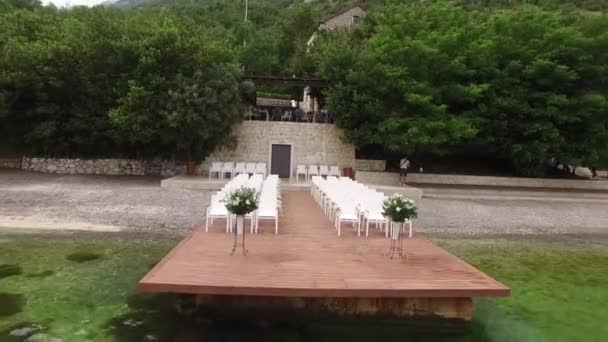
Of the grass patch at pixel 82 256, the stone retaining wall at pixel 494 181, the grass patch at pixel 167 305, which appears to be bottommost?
the grass patch at pixel 167 305

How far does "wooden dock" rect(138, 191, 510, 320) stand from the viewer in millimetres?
5828

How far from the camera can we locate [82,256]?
8797mm

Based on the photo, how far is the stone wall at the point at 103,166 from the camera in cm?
2169

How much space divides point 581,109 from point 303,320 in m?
19.7

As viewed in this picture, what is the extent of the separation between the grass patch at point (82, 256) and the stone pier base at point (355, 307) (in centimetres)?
315

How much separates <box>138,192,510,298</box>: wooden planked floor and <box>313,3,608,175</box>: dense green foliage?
12414 mm

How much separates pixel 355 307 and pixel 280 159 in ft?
54.3

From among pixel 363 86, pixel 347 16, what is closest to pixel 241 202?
pixel 363 86

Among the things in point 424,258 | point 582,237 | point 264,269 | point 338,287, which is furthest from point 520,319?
point 582,237

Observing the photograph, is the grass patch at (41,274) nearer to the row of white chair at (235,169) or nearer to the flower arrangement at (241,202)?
the flower arrangement at (241,202)

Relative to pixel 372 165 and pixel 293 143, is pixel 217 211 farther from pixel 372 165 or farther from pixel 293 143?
pixel 372 165

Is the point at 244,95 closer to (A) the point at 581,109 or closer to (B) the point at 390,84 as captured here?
(B) the point at 390,84

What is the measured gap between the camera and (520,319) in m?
6.72

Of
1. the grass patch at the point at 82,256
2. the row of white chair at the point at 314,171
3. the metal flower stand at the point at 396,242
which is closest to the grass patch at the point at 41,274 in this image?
the grass patch at the point at 82,256
